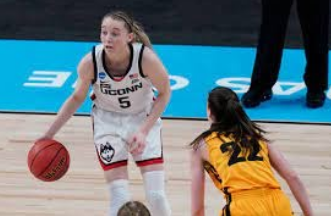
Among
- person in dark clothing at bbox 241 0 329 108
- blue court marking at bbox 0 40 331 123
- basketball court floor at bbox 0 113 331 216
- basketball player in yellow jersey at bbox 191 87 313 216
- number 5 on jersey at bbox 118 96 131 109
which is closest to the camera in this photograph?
basketball player in yellow jersey at bbox 191 87 313 216

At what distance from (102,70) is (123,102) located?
9.5 inches

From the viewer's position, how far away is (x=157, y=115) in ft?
18.3

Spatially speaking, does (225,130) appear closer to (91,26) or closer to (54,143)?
(54,143)

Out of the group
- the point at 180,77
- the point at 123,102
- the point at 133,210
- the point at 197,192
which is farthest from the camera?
the point at 180,77

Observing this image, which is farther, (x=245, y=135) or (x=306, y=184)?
(x=306, y=184)

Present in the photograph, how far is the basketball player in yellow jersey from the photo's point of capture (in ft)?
15.2

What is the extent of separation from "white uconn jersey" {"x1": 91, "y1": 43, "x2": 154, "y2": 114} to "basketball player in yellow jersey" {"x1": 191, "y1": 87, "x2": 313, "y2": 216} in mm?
963

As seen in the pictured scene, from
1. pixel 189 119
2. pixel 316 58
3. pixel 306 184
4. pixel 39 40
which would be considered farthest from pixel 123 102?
pixel 39 40

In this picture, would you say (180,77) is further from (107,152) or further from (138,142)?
(138,142)

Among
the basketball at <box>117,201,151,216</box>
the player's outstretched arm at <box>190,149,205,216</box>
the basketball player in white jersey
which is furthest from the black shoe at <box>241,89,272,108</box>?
the basketball at <box>117,201,151,216</box>

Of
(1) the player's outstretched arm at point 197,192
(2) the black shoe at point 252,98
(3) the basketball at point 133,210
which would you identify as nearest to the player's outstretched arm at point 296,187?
(1) the player's outstretched arm at point 197,192

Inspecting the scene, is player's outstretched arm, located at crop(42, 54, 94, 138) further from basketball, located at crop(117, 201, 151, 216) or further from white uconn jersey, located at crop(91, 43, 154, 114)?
basketball, located at crop(117, 201, 151, 216)

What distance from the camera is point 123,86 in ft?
18.4

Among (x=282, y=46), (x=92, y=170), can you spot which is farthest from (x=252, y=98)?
(x=92, y=170)
